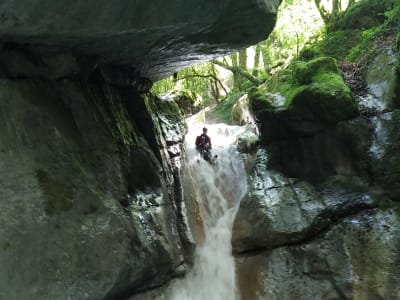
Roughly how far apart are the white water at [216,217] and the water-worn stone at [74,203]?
0.57 m

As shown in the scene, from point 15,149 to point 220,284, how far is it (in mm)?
4796

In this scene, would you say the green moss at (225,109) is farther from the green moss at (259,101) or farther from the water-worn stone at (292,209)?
the water-worn stone at (292,209)

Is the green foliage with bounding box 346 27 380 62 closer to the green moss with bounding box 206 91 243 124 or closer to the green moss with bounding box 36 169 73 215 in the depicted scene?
the green moss with bounding box 206 91 243 124

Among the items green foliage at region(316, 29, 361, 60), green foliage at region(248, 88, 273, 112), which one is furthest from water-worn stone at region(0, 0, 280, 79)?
green foliage at region(316, 29, 361, 60)

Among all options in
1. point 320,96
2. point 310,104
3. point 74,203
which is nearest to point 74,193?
point 74,203

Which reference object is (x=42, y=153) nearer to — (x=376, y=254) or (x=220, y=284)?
(x=220, y=284)

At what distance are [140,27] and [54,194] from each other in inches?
110

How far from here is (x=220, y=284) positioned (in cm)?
779

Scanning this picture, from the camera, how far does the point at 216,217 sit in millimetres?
9422

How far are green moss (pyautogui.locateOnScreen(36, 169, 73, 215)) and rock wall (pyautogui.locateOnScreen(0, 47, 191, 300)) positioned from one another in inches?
0.6

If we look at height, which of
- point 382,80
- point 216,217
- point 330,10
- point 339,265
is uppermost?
point 330,10

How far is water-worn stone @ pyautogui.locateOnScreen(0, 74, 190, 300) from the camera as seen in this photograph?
5145 mm

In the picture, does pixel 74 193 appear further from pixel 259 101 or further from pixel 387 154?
pixel 387 154

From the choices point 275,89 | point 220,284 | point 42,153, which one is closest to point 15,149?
point 42,153
